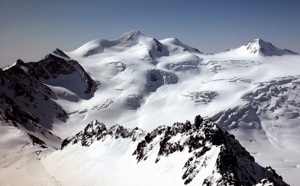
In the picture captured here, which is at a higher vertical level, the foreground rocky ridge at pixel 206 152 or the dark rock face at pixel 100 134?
the foreground rocky ridge at pixel 206 152

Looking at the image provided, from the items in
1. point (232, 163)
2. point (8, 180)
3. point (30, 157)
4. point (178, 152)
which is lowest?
point (30, 157)

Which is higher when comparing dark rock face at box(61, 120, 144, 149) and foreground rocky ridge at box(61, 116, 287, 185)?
foreground rocky ridge at box(61, 116, 287, 185)

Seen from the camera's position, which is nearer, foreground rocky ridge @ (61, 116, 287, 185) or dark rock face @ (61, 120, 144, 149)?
foreground rocky ridge @ (61, 116, 287, 185)

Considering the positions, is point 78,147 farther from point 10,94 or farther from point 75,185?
point 10,94

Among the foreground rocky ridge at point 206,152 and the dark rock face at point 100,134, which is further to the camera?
the dark rock face at point 100,134

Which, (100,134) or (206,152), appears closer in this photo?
(206,152)

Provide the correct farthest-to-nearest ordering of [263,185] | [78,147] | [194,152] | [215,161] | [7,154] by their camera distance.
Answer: [7,154] < [78,147] < [194,152] < [215,161] < [263,185]

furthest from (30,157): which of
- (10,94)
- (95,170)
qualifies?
(10,94)

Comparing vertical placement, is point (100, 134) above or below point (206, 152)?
below
